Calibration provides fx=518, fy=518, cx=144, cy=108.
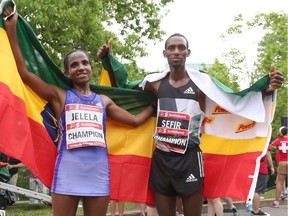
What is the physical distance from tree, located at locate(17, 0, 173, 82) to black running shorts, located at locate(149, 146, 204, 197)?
823 centimetres

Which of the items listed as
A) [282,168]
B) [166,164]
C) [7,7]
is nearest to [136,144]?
[166,164]

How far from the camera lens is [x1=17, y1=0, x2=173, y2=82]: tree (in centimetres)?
1256

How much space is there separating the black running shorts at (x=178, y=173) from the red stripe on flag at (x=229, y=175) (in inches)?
23.1

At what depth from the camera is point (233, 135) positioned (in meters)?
5.55

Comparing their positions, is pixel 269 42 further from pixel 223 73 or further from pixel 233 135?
pixel 233 135

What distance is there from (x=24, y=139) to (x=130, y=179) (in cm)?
132

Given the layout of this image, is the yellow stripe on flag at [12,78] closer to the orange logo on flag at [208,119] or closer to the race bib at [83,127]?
the race bib at [83,127]

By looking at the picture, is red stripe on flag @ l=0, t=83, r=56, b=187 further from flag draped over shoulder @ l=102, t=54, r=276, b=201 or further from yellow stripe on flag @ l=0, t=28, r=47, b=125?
flag draped over shoulder @ l=102, t=54, r=276, b=201

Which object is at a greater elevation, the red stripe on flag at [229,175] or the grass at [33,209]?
the red stripe on flag at [229,175]

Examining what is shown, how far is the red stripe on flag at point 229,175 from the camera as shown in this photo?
5355mm

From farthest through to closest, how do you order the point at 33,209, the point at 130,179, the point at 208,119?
the point at 33,209 → the point at 208,119 → the point at 130,179

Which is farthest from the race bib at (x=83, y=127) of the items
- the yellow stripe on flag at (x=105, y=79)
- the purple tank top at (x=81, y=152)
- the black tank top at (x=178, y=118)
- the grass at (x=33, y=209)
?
the grass at (x=33, y=209)

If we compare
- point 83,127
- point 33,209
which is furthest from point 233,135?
point 33,209

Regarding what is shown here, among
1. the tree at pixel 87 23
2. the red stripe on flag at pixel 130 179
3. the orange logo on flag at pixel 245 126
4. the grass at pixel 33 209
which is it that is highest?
the tree at pixel 87 23
